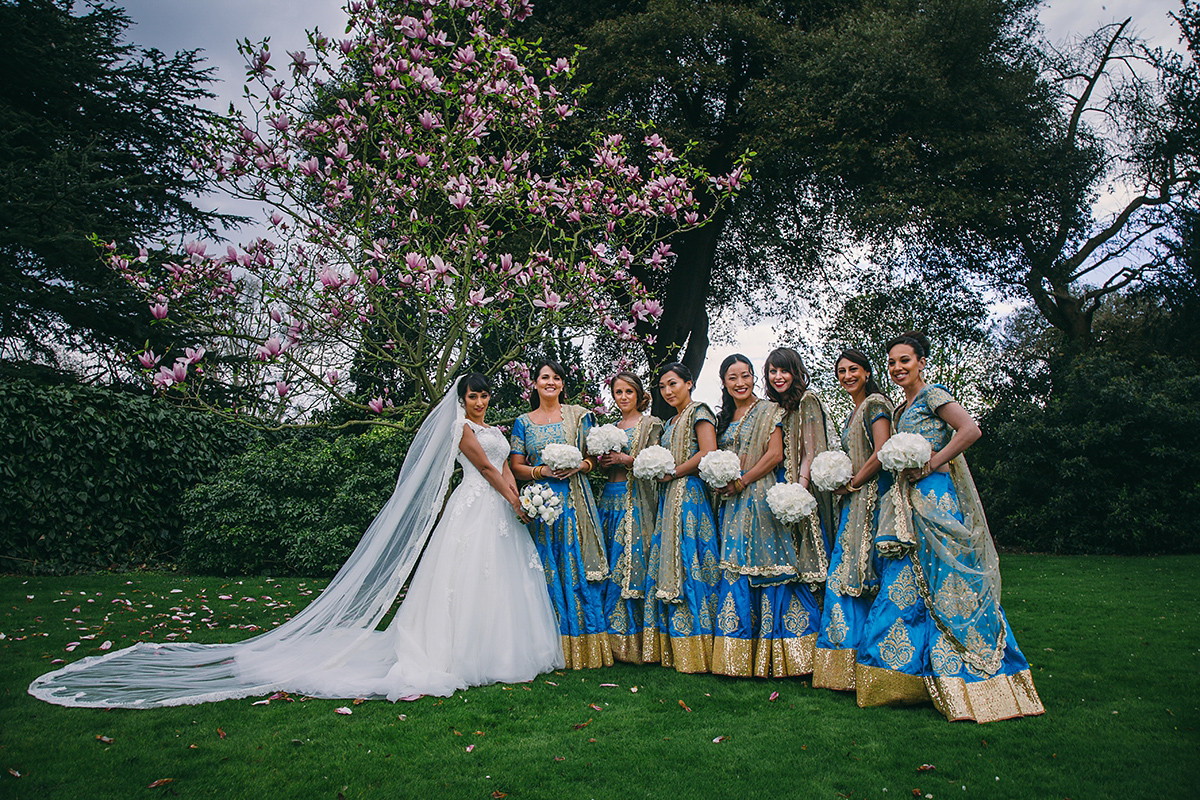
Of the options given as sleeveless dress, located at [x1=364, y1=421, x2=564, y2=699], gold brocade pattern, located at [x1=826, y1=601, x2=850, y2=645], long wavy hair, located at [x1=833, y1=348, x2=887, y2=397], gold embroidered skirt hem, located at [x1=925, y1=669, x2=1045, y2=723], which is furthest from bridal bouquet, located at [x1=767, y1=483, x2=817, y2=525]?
sleeveless dress, located at [x1=364, y1=421, x2=564, y2=699]

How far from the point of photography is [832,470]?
4.28 meters

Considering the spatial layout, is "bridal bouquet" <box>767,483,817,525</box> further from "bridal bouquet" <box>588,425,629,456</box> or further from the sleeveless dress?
the sleeveless dress

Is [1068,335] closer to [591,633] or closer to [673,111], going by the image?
[673,111]

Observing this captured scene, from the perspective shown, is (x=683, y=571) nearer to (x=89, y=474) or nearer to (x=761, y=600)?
(x=761, y=600)

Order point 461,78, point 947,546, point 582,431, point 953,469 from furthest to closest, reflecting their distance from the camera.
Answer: point 461,78 → point 582,431 → point 953,469 → point 947,546

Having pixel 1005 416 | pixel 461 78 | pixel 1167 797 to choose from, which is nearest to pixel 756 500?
pixel 1167 797

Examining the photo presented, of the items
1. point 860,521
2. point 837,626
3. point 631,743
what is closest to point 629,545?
point 837,626

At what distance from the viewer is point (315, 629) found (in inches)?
183

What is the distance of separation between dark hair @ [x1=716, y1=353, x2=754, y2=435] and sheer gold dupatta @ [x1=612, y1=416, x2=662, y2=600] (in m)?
0.45

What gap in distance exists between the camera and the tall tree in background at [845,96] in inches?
381

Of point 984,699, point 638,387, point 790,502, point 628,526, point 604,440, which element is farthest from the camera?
point 638,387

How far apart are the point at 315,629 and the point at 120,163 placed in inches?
552

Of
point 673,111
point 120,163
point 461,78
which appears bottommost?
point 461,78

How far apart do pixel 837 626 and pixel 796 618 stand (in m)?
0.34
